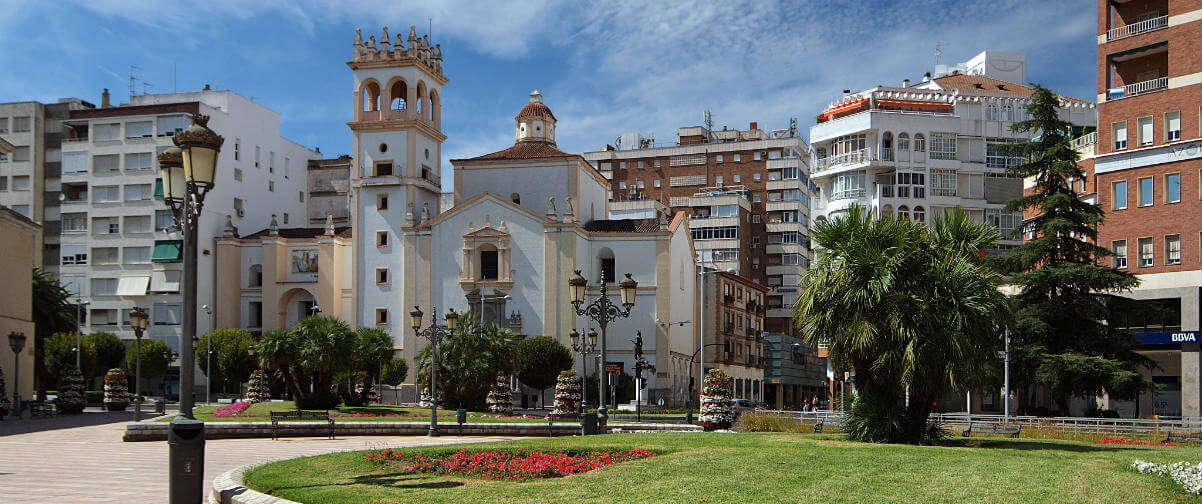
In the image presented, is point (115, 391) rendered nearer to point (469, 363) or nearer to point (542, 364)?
point (469, 363)

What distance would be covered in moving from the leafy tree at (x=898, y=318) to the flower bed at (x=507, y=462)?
Answer: 638cm

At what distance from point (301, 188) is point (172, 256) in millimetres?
17833

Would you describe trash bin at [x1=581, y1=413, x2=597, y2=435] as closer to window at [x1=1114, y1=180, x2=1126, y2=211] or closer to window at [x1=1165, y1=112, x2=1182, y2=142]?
window at [x1=1114, y1=180, x2=1126, y2=211]

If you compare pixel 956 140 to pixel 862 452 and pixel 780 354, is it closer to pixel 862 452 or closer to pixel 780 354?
pixel 780 354

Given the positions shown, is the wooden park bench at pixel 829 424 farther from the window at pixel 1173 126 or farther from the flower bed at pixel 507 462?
the window at pixel 1173 126

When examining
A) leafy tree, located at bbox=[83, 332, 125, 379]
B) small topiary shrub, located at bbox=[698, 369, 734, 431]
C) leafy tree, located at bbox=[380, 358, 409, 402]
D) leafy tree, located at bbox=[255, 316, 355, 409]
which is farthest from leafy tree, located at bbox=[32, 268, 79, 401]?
small topiary shrub, located at bbox=[698, 369, 734, 431]

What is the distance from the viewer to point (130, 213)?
265 ft

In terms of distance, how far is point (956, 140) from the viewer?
81.9 m

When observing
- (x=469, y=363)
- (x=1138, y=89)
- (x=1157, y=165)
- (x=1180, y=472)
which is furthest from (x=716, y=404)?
(x=1138, y=89)

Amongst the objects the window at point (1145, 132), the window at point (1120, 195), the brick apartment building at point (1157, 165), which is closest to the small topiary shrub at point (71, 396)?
the brick apartment building at point (1157, 165)

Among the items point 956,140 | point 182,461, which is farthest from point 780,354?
point 182,461

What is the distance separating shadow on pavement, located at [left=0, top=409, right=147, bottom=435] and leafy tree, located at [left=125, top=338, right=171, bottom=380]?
27.4 meters

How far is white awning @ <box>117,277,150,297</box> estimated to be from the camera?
7956 centimetres

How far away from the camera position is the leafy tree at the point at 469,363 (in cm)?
4466
